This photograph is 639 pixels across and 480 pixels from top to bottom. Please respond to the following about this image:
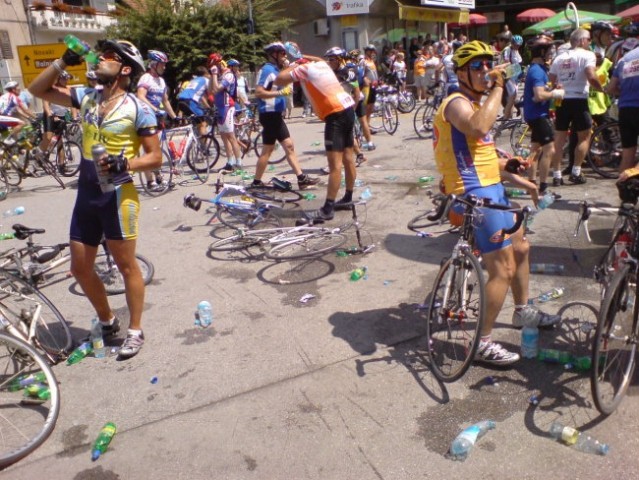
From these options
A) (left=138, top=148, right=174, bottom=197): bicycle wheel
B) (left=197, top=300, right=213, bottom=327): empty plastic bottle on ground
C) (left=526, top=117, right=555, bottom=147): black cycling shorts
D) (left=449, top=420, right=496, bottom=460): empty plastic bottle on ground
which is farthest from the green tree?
(left=449, top=420, right=496, bottom=460): empty plastic bottle on ground

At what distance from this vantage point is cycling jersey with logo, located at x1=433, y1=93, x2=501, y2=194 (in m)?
3.49

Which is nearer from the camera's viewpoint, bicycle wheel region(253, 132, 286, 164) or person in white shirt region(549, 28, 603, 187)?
person in white shirt region(549, 28, 603, 187)

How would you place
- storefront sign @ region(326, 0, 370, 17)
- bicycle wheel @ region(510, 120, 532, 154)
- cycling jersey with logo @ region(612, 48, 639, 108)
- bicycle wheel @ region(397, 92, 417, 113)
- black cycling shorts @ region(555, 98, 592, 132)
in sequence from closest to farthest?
cycling jersey with logo @ region(612, 48, 639, 108) < black cycling shorts @ region(555, 98, 592, 132) < bicycle wheel @ region(510, 120, 532, 154) < bicycle wheel @ region(397, 92, 417, 113) < storefront sign @ region(326, 0, 370, 17)

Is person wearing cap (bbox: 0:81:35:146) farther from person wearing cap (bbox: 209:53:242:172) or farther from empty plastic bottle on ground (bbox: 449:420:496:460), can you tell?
empty plastic bottle on ground (bbox: 449:420:496:460)

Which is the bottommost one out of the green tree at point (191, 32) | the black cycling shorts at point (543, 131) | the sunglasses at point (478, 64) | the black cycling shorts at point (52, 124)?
the black cycling shorts at point (543, 131)

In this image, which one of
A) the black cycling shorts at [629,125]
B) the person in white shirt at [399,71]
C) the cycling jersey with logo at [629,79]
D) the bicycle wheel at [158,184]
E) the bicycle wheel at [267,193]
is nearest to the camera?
the cycling jersey with logo at [629,79]

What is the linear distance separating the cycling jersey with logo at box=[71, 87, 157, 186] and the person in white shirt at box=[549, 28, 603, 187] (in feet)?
18.7

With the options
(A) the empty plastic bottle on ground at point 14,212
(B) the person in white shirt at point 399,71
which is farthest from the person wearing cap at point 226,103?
(B) the person in white shirt at point 399,71

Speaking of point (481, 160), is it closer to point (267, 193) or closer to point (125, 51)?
point (125, 51)

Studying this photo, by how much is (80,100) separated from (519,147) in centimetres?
779

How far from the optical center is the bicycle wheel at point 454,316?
3400mm

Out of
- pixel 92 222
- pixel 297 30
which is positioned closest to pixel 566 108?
pixel 92 222

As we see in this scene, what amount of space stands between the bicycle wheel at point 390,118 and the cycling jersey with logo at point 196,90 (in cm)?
401

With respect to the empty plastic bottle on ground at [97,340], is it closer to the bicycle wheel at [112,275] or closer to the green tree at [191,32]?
the bicycle wheel at [112,275]
